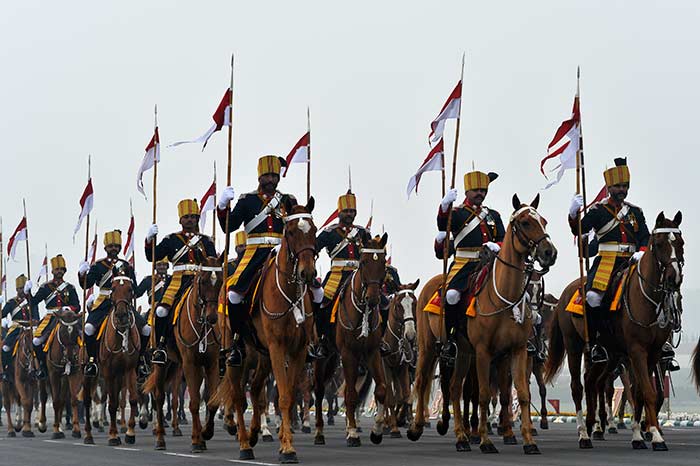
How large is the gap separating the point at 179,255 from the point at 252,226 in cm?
514

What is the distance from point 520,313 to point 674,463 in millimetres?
3685

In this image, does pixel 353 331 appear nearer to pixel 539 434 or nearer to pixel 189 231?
pixel 189 231

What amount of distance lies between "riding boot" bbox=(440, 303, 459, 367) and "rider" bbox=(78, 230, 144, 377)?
23.4 feet

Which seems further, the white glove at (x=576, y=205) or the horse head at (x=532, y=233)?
the white glove at (x=576, y=205)

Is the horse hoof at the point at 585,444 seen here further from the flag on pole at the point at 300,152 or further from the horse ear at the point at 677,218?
the flag on pole at the point at 300,152

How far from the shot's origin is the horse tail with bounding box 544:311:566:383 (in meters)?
21.9

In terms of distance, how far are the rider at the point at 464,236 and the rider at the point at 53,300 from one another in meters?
13.0

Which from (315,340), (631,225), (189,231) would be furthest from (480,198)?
(189,231)

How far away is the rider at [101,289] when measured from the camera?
81.1ft

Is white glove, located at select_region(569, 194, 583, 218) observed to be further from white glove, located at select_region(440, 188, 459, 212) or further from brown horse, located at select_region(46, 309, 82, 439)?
brown horse, located at select_region(46, 309, 82, 439)

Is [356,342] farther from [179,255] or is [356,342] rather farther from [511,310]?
[511,310]

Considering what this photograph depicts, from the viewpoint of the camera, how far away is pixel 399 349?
87.2 ft

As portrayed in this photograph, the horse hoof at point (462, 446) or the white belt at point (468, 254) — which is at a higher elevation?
the white belt at point (468, 254)

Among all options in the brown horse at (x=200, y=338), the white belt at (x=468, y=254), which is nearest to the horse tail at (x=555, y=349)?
the white belt at (x=468, y=254)
